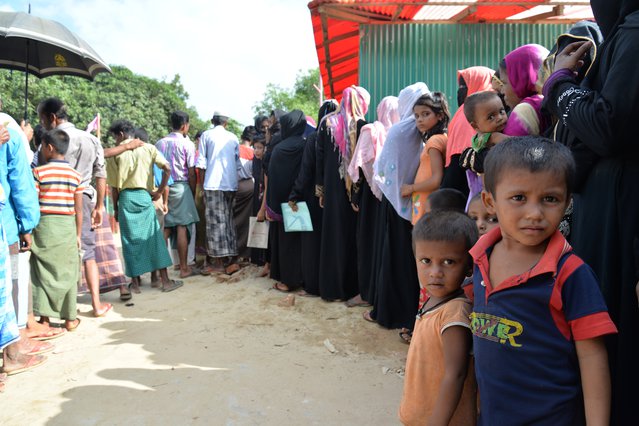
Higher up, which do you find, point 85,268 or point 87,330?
point 85,268

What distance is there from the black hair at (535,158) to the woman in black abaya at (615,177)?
205mm

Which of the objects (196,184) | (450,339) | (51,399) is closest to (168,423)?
(51,399)

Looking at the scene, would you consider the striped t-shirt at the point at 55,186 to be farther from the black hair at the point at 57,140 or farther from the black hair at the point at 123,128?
the black hair at the point at 123,128

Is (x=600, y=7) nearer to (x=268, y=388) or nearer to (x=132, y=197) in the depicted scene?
(x=268, y=388)

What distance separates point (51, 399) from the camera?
3.04 m

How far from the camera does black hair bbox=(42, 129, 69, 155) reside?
4137 mm

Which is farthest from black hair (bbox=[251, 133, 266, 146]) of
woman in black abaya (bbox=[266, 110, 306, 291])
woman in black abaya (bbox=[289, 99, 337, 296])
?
woman in black abaya (bbox=[289, 99, 337, 296])

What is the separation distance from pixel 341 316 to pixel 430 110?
209cm

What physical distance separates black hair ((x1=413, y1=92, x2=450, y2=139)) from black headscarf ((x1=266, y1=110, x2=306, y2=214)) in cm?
226

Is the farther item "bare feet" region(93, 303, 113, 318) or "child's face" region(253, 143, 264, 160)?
"child's face" region(253, 143, 264, 160)

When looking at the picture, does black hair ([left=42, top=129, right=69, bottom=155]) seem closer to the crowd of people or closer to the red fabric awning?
the crowd of people

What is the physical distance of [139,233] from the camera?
5.66 m

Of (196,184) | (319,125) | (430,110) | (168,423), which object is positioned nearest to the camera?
(168,423)

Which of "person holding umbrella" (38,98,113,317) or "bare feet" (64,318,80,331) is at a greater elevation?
"person holding umbrella" (38,98,113,317)
